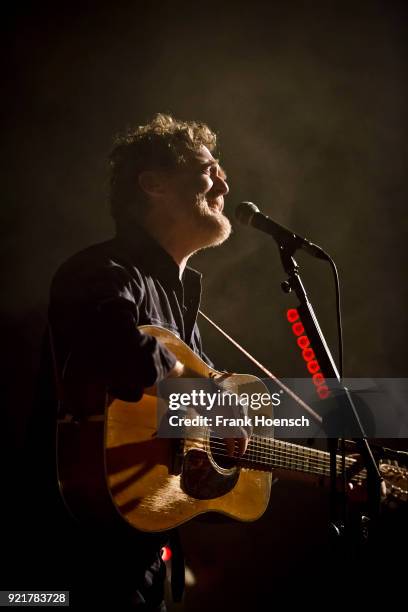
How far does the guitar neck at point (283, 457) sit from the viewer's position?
189 cm

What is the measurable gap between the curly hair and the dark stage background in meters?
0.77

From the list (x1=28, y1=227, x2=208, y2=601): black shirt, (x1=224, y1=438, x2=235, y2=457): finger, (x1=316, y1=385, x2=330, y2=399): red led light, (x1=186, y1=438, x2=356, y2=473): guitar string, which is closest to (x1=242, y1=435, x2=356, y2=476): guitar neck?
(x1=186, y1=438, x2=356, y2=473): guitar string

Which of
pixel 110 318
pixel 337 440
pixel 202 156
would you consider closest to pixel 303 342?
pixel 202 156

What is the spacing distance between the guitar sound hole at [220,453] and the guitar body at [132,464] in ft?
0.08

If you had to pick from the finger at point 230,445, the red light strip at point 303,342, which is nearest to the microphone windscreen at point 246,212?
the finger at point 230,445

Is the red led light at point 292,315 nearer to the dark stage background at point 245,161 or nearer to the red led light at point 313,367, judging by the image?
the dark stage background at point 245,161

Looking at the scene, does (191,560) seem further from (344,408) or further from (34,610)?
(344,408)

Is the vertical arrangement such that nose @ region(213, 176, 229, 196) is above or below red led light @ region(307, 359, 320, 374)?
above

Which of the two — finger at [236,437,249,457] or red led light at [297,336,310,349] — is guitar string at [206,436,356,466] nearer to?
finger at [236,437,249,457]

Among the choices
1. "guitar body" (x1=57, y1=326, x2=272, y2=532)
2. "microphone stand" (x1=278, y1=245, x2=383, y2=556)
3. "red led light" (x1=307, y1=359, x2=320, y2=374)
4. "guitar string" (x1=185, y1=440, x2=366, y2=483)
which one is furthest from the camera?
"red led light" (x1=307, y1=359, x2=320, y2=374)

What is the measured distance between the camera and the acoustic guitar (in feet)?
4.32

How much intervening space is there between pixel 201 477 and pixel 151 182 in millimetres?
1399

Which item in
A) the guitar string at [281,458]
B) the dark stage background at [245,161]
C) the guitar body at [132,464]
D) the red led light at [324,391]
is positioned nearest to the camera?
the guitar body at [132,464]

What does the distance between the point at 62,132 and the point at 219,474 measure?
2523 millimetres
